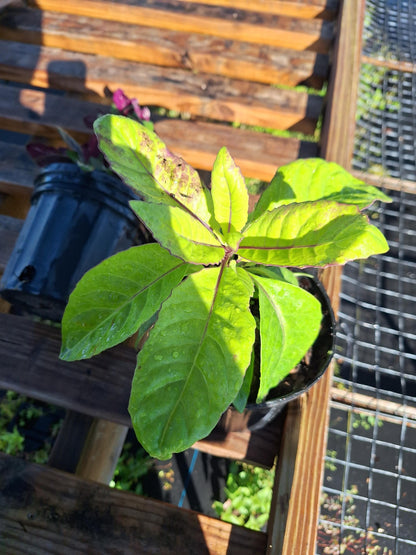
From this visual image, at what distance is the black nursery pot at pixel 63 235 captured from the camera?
990 mm

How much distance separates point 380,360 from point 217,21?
1.66 metres

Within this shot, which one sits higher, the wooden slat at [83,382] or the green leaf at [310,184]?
the green leaf at [310,184]

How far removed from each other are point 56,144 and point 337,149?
1157 mm

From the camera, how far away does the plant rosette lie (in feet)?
1.79

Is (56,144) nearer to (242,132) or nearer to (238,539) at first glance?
(242,132)

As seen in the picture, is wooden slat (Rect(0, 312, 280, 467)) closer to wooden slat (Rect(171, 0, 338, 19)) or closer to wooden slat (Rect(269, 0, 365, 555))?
wooden slat (Rect(269, 0, 365, 555))

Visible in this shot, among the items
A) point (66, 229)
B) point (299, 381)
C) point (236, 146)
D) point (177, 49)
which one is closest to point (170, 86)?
point (177, 49)

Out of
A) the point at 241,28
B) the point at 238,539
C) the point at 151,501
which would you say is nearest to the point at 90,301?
the point at 151,501

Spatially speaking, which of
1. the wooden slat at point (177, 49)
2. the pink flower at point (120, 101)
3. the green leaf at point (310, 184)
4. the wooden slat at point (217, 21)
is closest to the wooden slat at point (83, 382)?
the green leaf at point (310, 184)

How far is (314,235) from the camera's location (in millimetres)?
586

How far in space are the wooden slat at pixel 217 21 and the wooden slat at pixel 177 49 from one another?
73mm

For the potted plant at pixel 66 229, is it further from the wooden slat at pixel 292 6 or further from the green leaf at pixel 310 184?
the wooden slat at pixel 292 6

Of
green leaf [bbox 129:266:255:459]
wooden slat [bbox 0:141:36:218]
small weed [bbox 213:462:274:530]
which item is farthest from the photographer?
small weed [bbox 213:462:274:530]

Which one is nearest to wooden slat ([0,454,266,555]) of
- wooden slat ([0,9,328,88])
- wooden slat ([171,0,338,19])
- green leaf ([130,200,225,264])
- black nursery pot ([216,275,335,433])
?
black nursery pot ([216,275,335,433])
